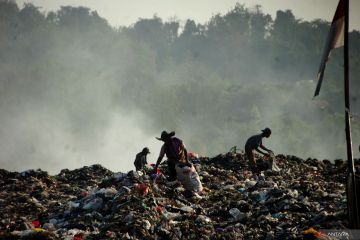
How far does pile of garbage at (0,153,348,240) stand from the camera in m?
8.09

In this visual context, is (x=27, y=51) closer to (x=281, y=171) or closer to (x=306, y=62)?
(x=306, y=62)

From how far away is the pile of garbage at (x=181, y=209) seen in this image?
8.09 m

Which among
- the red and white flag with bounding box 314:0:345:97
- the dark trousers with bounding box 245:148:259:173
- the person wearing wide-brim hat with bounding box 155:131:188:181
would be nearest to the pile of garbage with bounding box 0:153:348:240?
the dark trousers with bounding box 245:148:259:173

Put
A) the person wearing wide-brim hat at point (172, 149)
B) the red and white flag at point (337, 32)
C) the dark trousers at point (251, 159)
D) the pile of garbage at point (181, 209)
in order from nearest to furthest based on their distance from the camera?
the red and white flag at point (337, 32), the pile of garbage at point (181, 209), the person wearing wide-brim hat at point (172, 149), the dark trousers at point (251, 159)

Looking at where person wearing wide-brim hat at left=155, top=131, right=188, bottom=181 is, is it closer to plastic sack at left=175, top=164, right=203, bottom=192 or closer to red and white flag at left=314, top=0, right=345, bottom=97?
plastic sack at left=175, top=164, right=203, bottom=192

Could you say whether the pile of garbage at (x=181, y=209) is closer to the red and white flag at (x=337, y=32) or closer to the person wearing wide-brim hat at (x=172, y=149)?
the person wearing wide-brim hat at (x=172, y=149)

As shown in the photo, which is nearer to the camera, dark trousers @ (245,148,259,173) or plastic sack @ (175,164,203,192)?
plastic sack @ (175,164,203,192)

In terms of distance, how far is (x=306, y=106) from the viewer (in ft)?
168

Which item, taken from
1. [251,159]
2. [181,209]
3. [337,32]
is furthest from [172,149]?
[337,32]

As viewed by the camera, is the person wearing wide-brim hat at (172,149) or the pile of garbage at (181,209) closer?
the pile of garbage at (181,209)

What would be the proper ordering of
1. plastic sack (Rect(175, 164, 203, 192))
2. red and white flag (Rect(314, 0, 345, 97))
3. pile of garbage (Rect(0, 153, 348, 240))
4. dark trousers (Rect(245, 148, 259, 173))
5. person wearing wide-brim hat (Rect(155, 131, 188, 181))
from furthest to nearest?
dark trousers (Rect(245, 148, 259, 173)), person wearing wide-brim hat (Rect(155, 131, 188, 181)), plastic sack (Rect(175, 164, 203, 192)), pile of garbage (Rect(0, 153, 348, 240)), red and white flag (Rect(314, 0, 345, 97))

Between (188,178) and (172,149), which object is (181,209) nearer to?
(188,178)

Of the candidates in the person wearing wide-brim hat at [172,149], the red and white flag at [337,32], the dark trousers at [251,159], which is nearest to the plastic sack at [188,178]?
the person wearing wide-brim hat at [172,149]

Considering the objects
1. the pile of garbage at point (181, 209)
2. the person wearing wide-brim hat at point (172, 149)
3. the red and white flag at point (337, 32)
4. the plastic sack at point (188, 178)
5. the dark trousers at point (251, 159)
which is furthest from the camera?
the dark trousers at point (251, 159)
